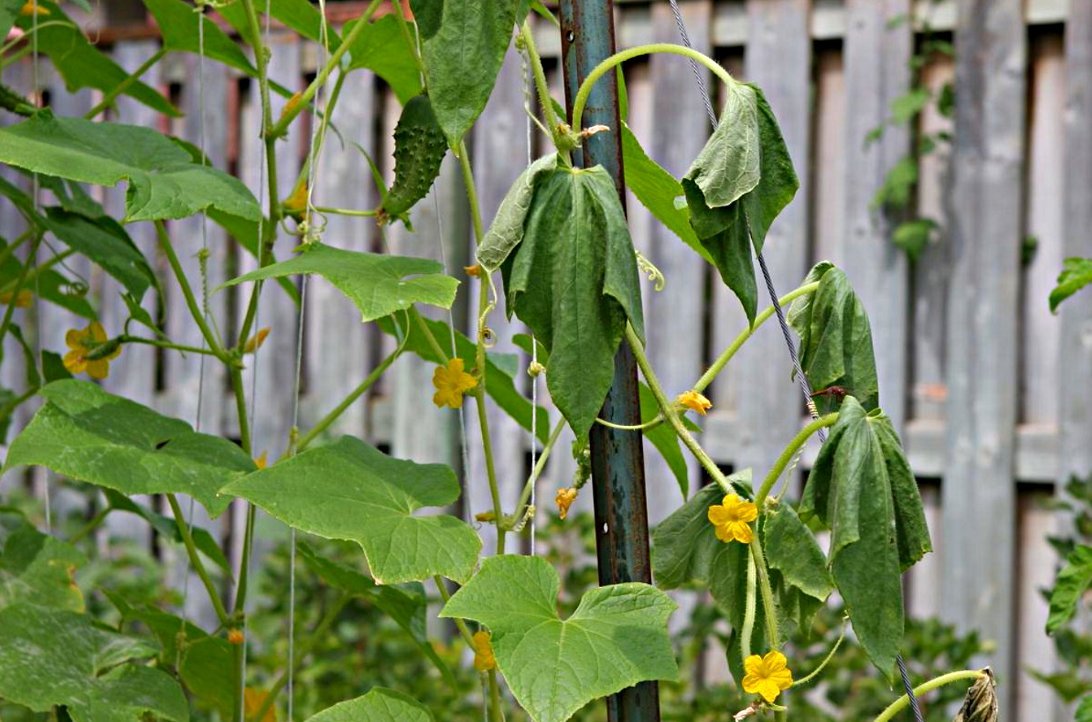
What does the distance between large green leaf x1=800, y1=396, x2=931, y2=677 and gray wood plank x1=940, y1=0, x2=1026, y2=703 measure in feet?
7.46

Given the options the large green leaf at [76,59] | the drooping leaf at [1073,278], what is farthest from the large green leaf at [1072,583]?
the large green leaf at [76,59]

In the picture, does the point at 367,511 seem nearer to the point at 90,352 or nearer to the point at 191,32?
the point at 90,352

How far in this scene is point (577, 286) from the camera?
0.84 metres

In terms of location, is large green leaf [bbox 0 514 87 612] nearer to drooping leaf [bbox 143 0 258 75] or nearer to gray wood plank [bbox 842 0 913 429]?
drooping leaf [bbox 143 0 258 75]

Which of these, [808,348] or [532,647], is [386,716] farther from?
[808,348]

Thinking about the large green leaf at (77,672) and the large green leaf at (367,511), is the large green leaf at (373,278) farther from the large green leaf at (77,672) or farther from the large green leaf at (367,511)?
the large green leaf at (77,672)

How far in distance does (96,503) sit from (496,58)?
3462mm

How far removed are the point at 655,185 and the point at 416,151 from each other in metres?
0.22

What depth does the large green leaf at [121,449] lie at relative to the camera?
3.28ft

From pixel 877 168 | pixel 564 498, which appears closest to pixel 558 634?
pixel 564 498

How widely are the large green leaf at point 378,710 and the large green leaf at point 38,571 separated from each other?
41cm

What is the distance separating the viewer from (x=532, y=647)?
852 millimetres

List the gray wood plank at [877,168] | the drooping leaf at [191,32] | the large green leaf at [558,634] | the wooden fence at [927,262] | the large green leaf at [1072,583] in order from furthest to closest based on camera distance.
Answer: the gray wood plank at [877,168] → the wooden fence at [927,262] → the drooping leaf at [191,32] → the large green leaf at [1072,583] → the large green leaf at [558,634]

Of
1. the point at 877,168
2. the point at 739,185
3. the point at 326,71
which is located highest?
the point at 877,168
